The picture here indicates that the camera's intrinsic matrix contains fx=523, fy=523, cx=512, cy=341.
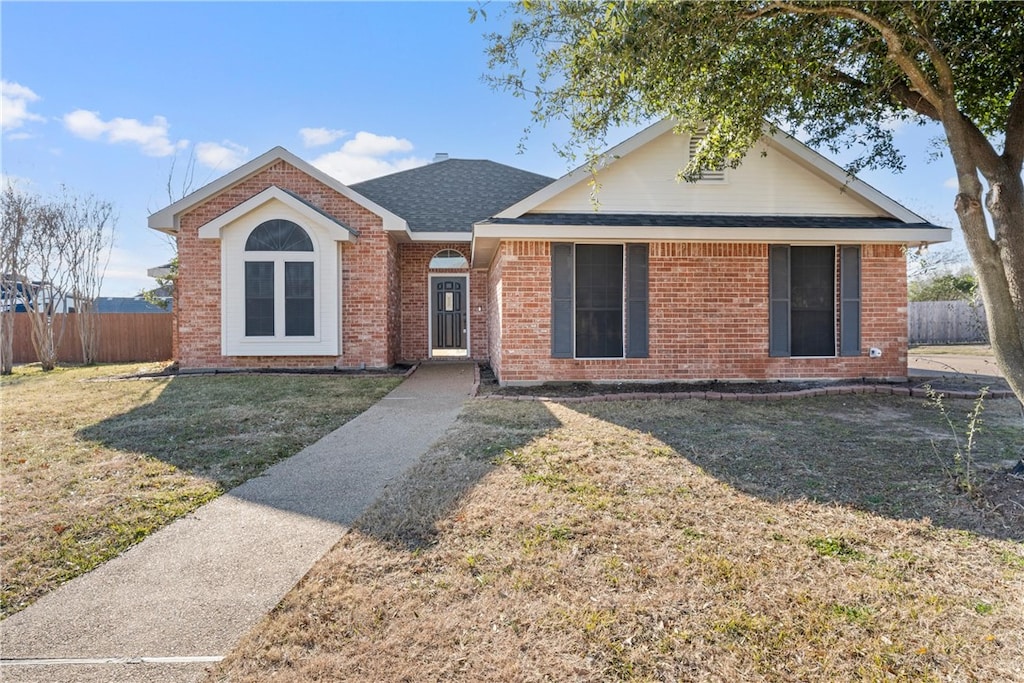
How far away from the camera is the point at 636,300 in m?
9.69

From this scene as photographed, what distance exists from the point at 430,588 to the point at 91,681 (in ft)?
5.09

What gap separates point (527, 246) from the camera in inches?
370

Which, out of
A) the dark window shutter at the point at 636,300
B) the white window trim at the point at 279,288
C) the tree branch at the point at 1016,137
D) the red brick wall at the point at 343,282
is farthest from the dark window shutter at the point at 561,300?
the tree branch at the point at 1016,137

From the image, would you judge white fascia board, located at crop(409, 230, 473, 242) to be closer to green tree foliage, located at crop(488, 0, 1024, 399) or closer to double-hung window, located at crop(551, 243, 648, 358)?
double-hung window, located at crop(551, 243, 648, 358)

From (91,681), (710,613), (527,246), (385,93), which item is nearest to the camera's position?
(91,681)

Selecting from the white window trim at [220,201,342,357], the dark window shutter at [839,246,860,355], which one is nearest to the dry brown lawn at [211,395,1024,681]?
the dark window shutter at [839,246,860,355]

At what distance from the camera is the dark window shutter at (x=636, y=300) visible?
9.65 meters

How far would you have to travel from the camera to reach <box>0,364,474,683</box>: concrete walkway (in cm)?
246

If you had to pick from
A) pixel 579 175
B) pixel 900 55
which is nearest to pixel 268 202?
pixel 579 175

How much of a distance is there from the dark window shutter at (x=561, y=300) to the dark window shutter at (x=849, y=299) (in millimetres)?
5184

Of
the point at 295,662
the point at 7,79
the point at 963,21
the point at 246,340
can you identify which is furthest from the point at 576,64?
the point at 7,79

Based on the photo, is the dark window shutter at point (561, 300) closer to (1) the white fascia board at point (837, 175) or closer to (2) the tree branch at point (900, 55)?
(1) the white fascia board at point (837, 175)

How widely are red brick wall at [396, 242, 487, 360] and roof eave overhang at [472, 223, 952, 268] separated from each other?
518 cm

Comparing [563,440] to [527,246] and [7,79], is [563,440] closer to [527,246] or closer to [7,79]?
[527,246]
